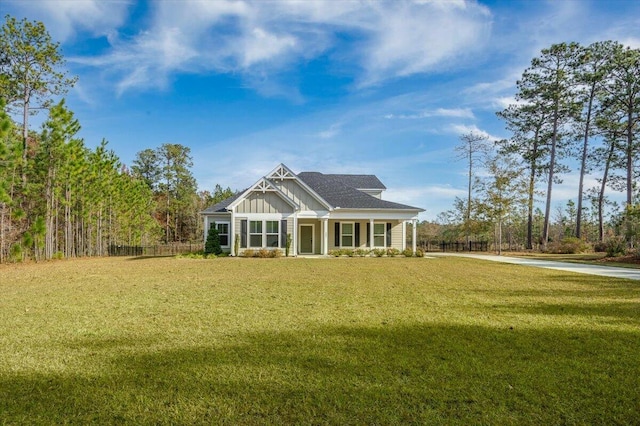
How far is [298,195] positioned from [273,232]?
2.77 metres

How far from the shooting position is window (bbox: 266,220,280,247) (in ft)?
70.8

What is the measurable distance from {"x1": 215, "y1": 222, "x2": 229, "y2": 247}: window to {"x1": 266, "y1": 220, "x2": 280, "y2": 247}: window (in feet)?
10.6

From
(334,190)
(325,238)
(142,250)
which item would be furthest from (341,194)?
(142,250)

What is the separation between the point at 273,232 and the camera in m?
21.6

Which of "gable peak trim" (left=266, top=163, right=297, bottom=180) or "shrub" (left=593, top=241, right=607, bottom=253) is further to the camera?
"shrub" (left=593, top=241, right=607, bottom=253)

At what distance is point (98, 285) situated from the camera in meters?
10.1

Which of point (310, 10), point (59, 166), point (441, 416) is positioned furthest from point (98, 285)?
point (59, 166)

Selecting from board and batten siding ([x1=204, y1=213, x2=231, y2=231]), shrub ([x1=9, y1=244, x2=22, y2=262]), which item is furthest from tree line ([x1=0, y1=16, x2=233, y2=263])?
board and batten siding ([x1=204, y1=213, x2=231, y2=231])

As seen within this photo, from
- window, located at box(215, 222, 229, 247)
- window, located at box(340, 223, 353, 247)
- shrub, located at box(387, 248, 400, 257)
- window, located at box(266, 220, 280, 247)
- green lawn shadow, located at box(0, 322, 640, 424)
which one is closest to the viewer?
green lawn shadow, located at box(0, 322, 640, 424)

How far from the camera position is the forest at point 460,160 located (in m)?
20.0

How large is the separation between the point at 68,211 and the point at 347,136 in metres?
19.7

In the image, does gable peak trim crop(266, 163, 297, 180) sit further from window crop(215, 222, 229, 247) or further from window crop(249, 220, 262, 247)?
window crop(215, 222, 229, 247)

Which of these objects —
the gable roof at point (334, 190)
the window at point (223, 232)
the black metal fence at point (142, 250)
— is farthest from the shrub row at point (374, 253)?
the black metal fence at point (142, 250)

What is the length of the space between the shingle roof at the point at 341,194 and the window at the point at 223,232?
6478 millimetres
